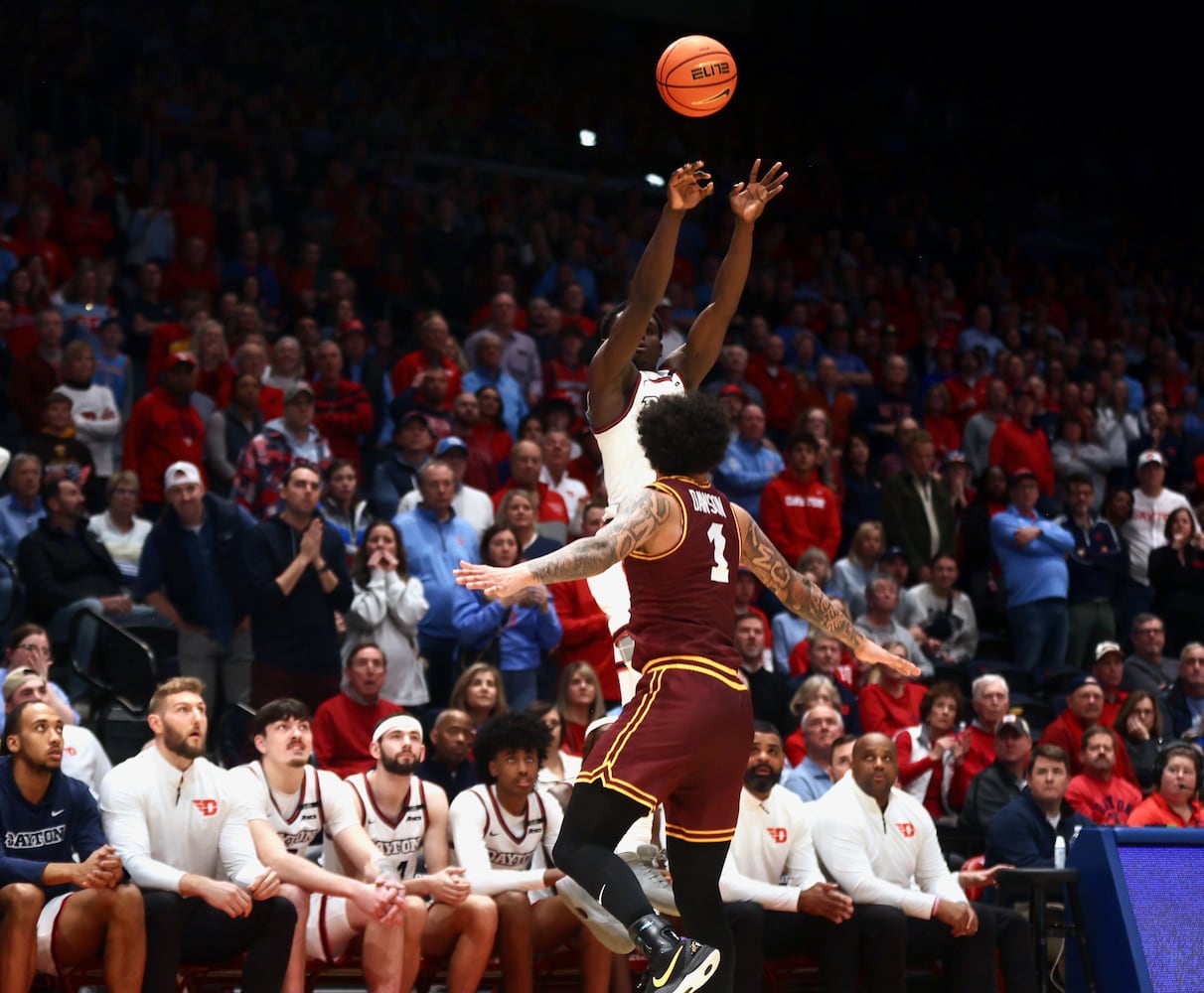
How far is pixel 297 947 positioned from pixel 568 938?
135 cm

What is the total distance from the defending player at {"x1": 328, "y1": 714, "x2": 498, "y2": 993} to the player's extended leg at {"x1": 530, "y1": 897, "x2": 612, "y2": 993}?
34 cm

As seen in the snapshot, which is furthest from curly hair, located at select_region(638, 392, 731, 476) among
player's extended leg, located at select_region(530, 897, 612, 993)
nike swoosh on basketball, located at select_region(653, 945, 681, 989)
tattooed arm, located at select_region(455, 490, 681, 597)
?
player's extended leg, located at select_region(530, 897, 612, 993)

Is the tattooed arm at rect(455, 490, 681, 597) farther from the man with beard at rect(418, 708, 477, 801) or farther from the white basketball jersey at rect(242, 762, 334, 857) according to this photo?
the man with beard at rect(418, 708, 477, 801)

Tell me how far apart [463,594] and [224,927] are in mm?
3086

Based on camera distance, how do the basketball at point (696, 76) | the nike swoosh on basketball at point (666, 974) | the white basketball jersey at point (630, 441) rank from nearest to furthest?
the nike swoosh on basketball at point (666, 974), the white basketball jersey at point (630, 441), the basketball at point (696, 76)

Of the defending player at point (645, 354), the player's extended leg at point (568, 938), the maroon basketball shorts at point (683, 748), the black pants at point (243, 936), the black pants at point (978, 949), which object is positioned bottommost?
the black pants at point (978, 949)

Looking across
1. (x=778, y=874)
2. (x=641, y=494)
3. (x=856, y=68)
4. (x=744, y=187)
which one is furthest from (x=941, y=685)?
(x=856, y=68)

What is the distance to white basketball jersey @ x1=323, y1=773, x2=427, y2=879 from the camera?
8.13 m

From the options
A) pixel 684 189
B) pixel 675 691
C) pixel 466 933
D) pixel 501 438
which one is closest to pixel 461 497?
pixel 501 438

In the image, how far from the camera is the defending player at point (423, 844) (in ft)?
25.5

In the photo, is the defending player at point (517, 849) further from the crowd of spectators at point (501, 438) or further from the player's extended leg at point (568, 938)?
the crowd of spectators at point (501, 438)

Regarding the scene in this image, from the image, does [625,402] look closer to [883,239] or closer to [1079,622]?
[1079,622]

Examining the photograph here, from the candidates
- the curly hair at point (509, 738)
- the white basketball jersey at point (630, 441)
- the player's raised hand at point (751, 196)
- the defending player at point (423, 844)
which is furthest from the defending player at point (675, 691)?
the curly hair at point (509, 738)

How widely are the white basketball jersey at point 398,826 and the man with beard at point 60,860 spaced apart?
121 centimetres
